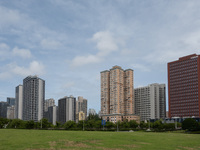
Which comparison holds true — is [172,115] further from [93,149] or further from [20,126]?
[93,149]

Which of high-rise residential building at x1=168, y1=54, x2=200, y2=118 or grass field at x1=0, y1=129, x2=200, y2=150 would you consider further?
high-rise residential building at x1=168, y1=54, x2=200, y2=118

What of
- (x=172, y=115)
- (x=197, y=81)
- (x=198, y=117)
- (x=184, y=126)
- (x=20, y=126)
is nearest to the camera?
(x=184, y=126)

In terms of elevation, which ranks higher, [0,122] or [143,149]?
[143,149]

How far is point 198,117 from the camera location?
575 ft

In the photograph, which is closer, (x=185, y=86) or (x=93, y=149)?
(x=93, y=149)

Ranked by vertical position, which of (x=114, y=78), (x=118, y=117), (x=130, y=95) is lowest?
(x=118, y=117)

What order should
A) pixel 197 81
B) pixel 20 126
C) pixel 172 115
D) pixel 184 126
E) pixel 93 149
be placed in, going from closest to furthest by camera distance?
pixel 93 149
pixel 184 126
pixel 20 126
pixel 197 81
pixel 172 115

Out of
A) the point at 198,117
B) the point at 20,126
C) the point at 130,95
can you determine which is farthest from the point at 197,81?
the point at 20,126

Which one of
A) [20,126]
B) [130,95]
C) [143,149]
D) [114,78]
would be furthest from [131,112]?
[143,149]

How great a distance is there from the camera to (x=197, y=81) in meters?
188

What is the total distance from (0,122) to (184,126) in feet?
321

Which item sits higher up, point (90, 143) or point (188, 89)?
point (188, 89)

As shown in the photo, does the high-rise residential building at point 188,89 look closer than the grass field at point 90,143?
No

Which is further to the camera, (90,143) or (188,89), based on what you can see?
(188,89)
